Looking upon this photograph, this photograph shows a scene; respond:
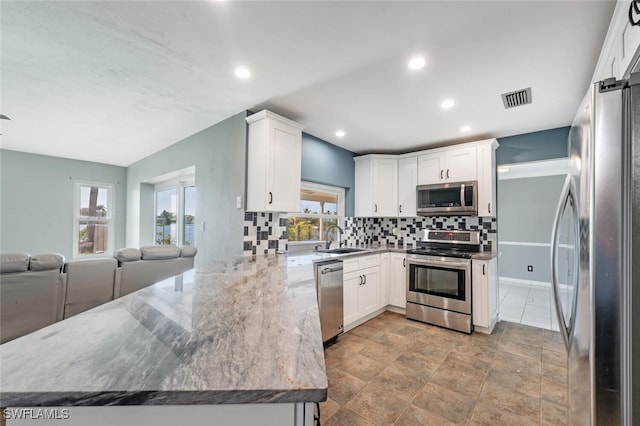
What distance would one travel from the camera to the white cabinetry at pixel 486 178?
330cm

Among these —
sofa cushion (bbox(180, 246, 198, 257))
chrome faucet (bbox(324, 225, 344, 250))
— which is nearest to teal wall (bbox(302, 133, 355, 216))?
chrome faucet (bbox(324, 225, 344, 250))

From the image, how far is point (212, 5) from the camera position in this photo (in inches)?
55.2

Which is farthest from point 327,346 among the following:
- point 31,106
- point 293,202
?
point 31,106

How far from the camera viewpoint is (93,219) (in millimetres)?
5285

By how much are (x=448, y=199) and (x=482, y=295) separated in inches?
49.6

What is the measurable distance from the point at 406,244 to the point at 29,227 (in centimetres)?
635

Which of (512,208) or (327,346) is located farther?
(512,208)

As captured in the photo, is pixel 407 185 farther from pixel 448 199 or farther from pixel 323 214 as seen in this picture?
pixel 323 214

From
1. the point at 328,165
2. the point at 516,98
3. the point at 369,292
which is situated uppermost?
the point at 516,98

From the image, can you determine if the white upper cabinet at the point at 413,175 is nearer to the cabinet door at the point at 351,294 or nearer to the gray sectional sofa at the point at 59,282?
the cabinet door at the point at 351,294

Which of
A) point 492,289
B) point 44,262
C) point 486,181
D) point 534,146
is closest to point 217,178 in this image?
point 44,262

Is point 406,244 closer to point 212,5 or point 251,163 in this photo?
point 251,163

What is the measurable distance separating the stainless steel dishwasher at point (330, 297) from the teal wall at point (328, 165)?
1295 millimetres

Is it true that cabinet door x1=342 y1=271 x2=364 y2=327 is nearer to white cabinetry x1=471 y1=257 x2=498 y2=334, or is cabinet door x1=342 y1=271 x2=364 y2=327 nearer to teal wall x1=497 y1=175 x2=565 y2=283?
white cabinetry x1=471 y1=257 x2=498 y2=334
